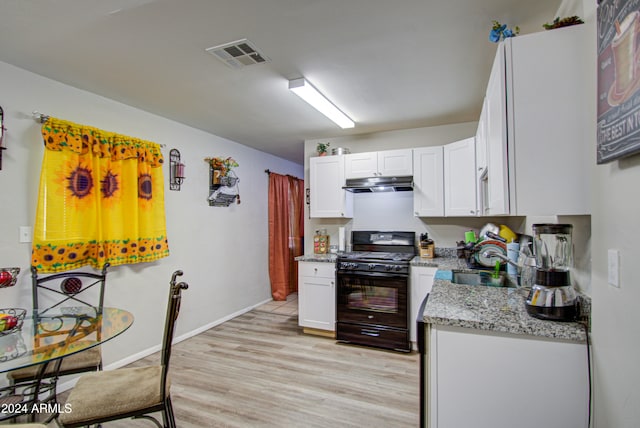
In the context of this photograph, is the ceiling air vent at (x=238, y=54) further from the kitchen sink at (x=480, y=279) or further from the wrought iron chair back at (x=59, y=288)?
the kitchen sink at (x=480, y=279)

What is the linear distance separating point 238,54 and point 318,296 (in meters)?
2.59

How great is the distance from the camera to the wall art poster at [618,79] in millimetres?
830

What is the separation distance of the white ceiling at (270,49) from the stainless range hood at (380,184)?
753mm

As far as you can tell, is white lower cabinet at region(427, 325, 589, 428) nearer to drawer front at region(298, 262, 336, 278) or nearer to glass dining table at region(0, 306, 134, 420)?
glass dining table at region(0, 306, 134, 420)

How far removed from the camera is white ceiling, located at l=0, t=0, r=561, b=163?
1.67 metres

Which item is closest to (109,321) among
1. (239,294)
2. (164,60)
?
(164,60)

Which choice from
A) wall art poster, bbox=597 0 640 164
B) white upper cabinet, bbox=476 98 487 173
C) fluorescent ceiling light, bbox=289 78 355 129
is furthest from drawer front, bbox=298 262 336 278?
wall art poster, bbox=597 0 640 164

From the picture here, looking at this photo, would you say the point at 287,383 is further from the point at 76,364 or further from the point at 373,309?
the point at 76,364

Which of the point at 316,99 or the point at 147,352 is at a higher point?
the point at 316,99

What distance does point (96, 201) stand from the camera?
2.66m

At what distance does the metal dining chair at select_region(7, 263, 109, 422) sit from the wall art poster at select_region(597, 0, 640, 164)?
2.39m

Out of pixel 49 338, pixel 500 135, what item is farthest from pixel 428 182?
pixel 49 338

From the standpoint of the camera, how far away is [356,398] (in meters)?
2.38

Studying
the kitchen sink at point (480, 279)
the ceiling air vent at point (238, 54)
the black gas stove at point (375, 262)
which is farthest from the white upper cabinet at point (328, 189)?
the ceiling air vent at point (238, 54)
